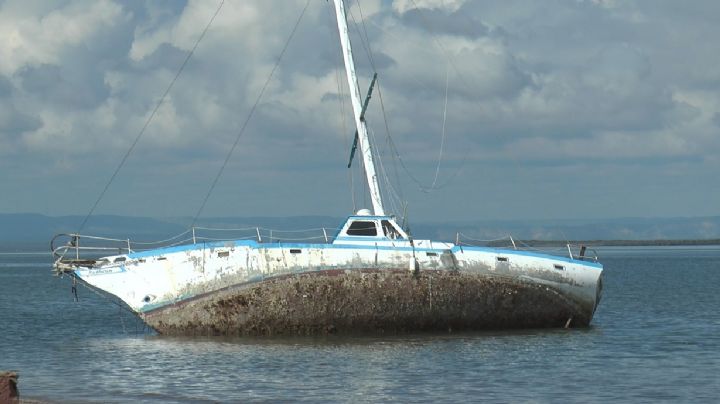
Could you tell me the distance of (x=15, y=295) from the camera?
2584 inches

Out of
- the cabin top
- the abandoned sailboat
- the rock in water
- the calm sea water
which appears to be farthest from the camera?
the cabin top

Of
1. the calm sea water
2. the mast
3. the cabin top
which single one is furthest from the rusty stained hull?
the mast

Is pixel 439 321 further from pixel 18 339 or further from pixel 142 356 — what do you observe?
pixel 18 339

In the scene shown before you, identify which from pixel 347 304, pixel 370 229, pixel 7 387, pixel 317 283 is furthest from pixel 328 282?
pixel 7 387

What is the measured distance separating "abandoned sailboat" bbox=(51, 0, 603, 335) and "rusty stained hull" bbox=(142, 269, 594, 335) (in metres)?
0.03

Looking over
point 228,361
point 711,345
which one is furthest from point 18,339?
point 711,345

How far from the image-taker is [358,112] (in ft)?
122

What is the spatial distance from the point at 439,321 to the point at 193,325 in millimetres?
7356

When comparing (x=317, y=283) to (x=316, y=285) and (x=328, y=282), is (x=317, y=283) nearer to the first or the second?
(x=316, y=285)

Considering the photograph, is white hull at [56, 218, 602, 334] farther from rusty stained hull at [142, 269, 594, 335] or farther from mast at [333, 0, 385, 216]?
mast at [333, 0, 385, 216]

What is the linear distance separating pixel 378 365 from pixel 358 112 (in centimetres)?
1034

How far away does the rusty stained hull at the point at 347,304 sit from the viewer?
3397 cm

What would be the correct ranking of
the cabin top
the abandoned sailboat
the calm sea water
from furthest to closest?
the cabin top < the abandoned sailboat < the calm sea water

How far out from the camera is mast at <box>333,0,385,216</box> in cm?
3691
